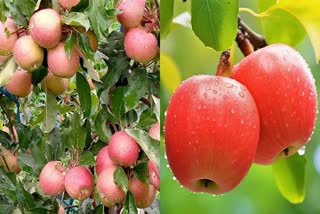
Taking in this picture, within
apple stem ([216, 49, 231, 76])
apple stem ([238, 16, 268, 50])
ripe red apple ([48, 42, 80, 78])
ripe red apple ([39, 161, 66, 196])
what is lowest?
ripe red apple ([39, 161, 66, 196])

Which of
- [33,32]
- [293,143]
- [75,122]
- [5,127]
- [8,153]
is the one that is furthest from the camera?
[5,127]

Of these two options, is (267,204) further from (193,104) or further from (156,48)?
(156,48)

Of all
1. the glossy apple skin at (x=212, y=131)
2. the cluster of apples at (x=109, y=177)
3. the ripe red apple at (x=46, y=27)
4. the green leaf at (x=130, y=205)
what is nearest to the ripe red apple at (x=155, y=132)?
the cluster of apples at (x=109, y=177)

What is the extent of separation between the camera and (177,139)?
714 mm

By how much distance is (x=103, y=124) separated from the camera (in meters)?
1.17

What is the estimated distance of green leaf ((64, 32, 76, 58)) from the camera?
1022mm

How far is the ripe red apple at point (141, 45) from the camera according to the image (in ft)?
3.48

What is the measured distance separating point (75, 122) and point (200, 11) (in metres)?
0.53

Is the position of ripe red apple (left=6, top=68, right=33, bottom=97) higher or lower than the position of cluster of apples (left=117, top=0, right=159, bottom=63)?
lower

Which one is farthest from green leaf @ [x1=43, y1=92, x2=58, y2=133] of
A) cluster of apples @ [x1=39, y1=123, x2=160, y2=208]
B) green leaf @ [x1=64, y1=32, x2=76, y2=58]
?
green leaf @ [x1=64, y1=32, x2=76, y2=58]

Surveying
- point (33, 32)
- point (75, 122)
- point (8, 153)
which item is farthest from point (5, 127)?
point (33, 32)

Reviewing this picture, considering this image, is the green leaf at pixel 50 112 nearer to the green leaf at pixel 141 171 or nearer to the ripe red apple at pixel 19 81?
the ripe red apple at pixel 19 81

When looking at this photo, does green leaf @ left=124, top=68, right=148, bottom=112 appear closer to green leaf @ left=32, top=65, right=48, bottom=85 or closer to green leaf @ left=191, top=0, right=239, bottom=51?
green leaf @ left=32, top=65, right=48, bottom=85

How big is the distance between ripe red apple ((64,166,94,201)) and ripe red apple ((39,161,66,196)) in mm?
20
